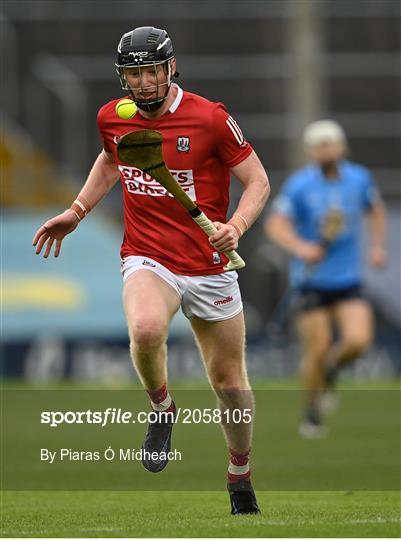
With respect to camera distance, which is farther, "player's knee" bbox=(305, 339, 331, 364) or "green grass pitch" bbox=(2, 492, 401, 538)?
"player's knee" bbox=(305, 339, 331, 364)

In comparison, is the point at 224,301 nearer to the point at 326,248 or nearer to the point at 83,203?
the point at 83,203

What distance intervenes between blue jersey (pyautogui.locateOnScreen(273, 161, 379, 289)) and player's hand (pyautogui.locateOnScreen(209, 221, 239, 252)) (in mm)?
6040

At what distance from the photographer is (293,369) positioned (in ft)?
64.5

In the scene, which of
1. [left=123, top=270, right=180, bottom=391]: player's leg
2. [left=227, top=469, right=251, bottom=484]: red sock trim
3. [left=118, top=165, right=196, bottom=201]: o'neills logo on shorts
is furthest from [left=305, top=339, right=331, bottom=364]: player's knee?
[left=118, top=165, right=196, bottom=201]: o'neills logo on shorts

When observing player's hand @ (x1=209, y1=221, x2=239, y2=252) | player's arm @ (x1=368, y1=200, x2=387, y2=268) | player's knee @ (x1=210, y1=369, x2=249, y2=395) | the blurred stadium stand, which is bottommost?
the blurred stadium stand

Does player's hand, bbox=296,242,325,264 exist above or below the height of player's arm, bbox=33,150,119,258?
below

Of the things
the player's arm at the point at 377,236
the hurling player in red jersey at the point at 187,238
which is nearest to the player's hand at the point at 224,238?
the hurling player in red jersey at the point at 187,238

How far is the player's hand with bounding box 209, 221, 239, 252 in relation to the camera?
6.86 m

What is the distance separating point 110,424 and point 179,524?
6469mm

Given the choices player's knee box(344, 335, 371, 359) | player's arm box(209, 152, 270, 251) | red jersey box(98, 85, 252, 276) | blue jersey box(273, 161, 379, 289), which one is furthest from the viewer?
blue jersey box(273, 161, 379, 289)

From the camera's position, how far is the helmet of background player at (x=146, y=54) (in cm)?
709

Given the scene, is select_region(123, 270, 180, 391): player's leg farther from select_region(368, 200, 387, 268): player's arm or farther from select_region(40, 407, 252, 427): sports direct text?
select_region(368, 200, 387, 268): player's arm

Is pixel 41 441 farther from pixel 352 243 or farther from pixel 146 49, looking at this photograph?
pixel 146 49

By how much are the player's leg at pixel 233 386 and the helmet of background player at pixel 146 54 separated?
1.17 m
